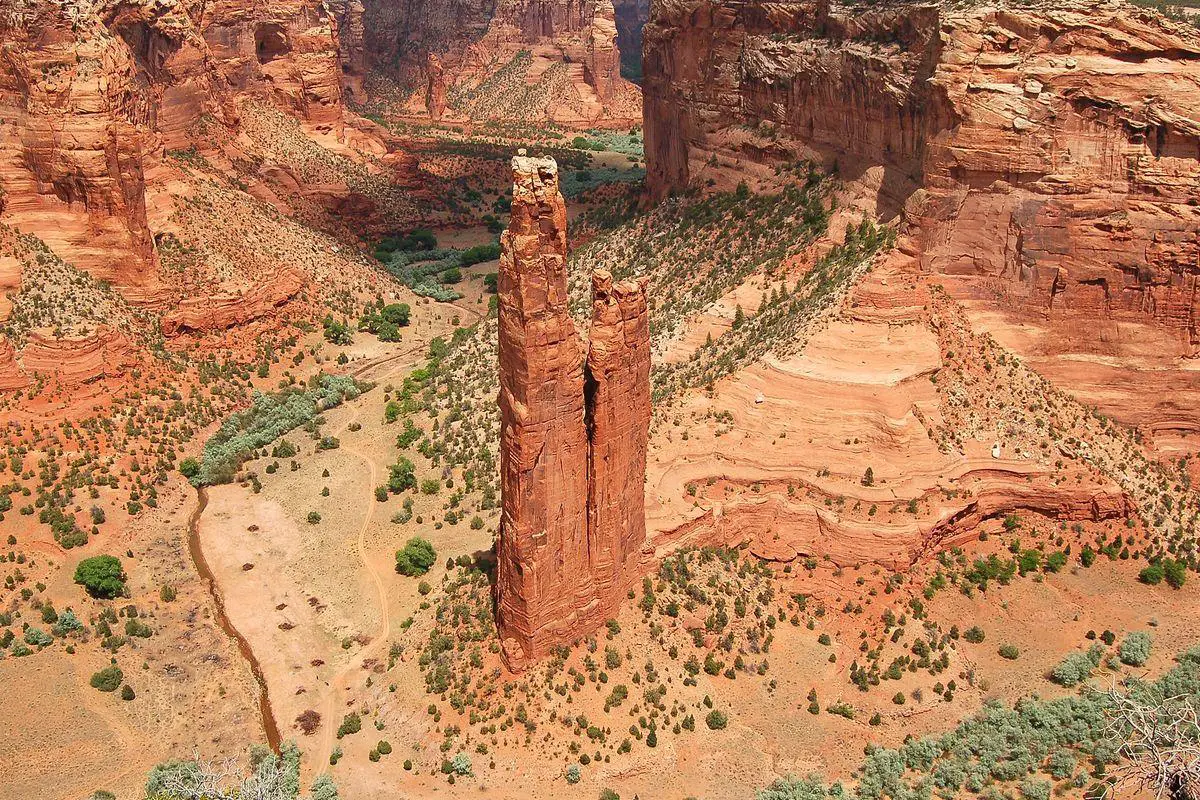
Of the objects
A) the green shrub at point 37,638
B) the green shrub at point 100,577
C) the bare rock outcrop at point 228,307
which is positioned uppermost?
the bare rock outcrop at point 228,307

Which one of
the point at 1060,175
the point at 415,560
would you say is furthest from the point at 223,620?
the point at 1060,175

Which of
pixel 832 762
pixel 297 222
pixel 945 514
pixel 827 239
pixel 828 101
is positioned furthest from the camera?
pixel 297 222

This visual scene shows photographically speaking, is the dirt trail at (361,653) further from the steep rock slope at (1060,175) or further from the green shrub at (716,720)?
the steep rock slope at (1060,175)

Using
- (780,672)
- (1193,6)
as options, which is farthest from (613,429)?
(1193,6)

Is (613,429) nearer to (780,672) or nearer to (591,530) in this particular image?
(591,530)

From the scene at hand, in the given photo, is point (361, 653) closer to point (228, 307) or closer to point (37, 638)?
point (37, 638)

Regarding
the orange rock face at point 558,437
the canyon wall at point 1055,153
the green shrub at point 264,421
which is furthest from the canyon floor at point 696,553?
the orange rock face at point 558,437
